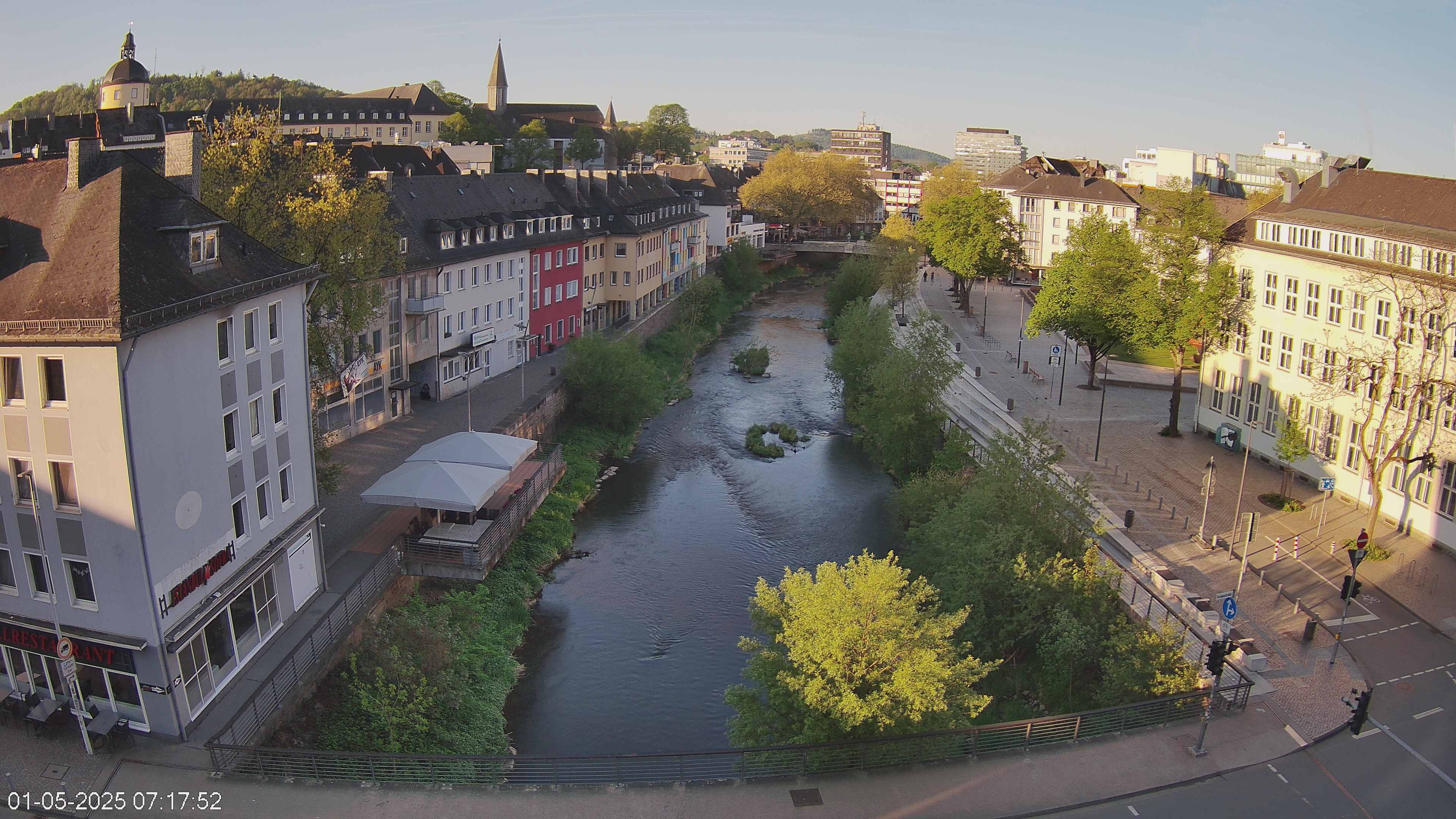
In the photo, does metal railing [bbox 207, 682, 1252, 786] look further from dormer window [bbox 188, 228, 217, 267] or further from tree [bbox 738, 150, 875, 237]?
tree [bbox 738, 150, 875, 237]

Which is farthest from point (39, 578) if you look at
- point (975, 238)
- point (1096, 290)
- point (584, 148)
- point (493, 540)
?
point (584, 148)

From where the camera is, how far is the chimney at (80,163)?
56.1ft

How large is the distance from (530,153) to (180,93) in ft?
264

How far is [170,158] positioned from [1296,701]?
2392 centimetres

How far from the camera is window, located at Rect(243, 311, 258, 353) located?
18891 mm

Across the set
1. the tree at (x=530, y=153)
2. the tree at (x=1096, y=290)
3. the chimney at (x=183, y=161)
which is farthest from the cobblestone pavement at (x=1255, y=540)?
the tree at (x=530, y=153)

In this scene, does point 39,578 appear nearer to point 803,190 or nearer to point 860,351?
point 860,351

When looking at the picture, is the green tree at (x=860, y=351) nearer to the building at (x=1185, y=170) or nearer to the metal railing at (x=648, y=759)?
the metal railing at (x=648, y=759)

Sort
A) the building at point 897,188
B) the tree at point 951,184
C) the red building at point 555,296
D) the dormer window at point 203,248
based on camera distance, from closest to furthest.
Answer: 1. the dormer window at point 203,248
2. the red building at point 555,296
3. the tree at point 951,184
4. the building at point 897,188

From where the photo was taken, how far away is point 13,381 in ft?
51.7

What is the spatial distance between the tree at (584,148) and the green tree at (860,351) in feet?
214

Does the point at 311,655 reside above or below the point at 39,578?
below

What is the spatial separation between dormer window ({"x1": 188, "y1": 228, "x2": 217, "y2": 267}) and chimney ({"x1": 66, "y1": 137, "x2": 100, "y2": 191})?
1.85 meters

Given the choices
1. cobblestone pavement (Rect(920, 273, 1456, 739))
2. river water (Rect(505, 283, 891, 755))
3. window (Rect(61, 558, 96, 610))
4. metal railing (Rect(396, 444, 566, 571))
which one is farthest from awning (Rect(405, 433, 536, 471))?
cobblestone pavement (Rect(920, 273, 1456, 739))
